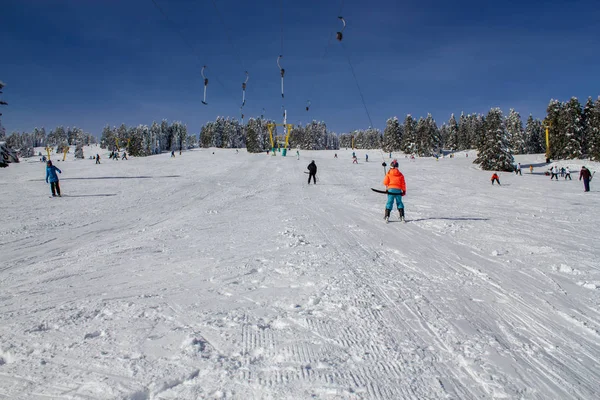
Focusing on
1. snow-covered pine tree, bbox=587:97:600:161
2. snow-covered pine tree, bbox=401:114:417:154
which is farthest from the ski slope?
snow-covered pine tree, bbox=401:114:417:154

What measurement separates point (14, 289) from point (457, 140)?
12149cm

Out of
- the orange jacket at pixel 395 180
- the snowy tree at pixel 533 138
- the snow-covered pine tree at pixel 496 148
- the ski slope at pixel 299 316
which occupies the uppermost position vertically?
the snowy tree at pixel 533 138

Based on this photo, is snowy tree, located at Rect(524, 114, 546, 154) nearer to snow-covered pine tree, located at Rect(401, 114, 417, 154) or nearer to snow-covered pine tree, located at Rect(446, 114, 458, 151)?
snow-covered pine tree, located at Rect(446, 114, 458, 151)

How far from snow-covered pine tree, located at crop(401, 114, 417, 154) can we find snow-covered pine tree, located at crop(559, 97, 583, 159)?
30.3 metres

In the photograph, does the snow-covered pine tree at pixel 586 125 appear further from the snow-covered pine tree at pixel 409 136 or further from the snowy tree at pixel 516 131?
the snow-covered pine tree at pixel 409 136

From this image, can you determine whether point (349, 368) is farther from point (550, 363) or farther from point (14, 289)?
point (14, 289)

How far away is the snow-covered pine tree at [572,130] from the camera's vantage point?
58156 millimetres

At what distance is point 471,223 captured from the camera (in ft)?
32.3

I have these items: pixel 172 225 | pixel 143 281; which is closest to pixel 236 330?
pixel 143 281

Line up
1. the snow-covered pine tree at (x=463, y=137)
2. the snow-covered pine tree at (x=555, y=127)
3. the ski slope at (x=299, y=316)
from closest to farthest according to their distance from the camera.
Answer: the ski slope at (x=299, y=316)
the snow-covered pine tree at (x=555, y=127)
the snow-covered pine tree at (x=463, y=137)

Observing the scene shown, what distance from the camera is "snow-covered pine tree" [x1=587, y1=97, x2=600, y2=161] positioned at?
54031mm

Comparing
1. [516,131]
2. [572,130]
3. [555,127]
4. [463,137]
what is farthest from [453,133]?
[572,130]

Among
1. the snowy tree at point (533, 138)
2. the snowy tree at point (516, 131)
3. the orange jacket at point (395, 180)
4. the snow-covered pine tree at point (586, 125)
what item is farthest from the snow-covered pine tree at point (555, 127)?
the orange jacket at point (395, 180)

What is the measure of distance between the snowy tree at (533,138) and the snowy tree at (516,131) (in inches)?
A: 64.0
